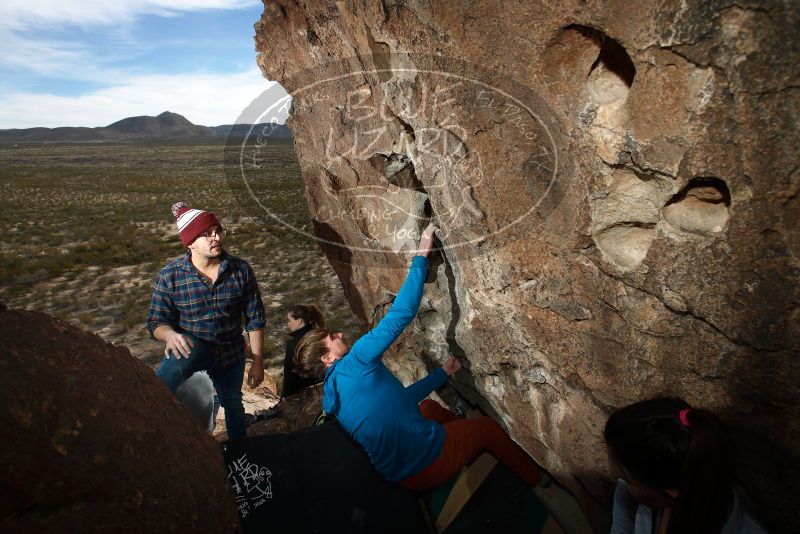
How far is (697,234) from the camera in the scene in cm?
193

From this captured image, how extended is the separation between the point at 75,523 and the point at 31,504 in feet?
0.36

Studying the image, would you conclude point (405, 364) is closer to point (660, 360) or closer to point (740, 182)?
point (660, 360)

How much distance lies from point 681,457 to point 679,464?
26mm

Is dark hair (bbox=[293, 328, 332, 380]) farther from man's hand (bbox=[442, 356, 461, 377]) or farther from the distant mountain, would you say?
the distant mountain

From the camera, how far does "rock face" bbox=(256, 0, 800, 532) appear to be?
1.67 m

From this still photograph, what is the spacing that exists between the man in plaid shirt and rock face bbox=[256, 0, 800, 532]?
1.36 m

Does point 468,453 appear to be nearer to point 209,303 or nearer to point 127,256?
point 209,303

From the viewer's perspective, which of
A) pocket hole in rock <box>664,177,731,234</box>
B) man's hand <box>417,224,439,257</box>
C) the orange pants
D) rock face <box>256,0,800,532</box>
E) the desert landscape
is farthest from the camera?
the desert landscape

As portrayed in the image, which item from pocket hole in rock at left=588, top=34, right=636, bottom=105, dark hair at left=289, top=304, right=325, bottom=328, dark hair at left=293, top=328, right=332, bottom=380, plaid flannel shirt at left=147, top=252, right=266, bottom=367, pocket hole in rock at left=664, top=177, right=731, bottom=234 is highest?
pocket hole in rock at left=588, top=34, right=636, bottom=105

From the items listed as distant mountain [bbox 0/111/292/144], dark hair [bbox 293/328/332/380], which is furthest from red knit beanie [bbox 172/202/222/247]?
distant mountain [bbox 0/111/292/144]

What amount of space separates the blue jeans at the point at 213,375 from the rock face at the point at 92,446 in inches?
67.0

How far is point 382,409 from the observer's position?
267cm

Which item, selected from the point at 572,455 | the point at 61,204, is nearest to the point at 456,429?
the point at 572,455

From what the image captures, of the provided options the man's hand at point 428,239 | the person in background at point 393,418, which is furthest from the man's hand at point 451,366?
the man's hand at point 428,239
